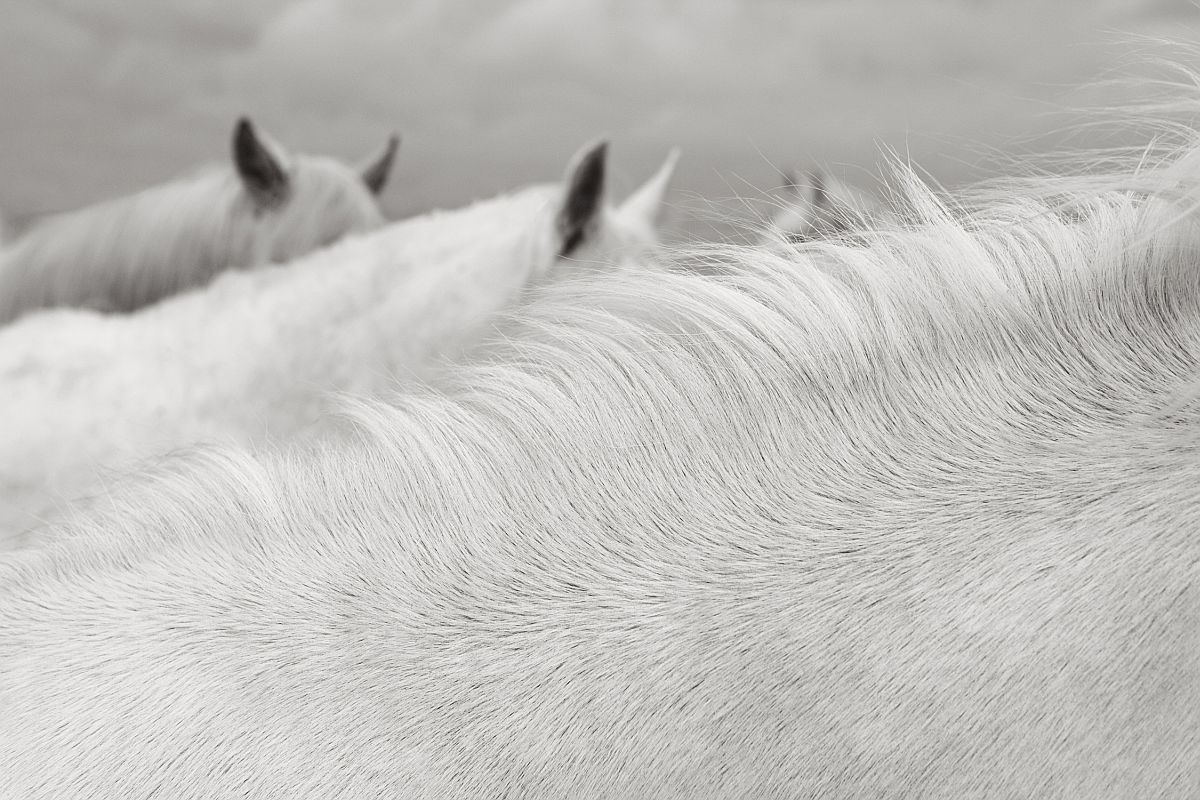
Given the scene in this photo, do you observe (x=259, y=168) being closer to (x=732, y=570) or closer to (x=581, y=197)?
(x=581, y=197)

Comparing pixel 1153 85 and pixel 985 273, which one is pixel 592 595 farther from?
pixel 1153 85

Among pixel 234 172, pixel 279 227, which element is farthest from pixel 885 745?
pixel 234 172

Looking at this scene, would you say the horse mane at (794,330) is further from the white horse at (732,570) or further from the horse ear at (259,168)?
the horse ear at (259,168)

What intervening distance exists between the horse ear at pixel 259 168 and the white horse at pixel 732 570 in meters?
1.05

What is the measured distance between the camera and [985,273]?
1.48 feet

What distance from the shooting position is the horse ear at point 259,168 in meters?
1.43

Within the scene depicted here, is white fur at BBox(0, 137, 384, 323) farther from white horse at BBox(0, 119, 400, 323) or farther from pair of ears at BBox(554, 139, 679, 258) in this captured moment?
pair of ears at BBox(554, 139, 679, 258)

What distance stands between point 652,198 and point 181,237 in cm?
75

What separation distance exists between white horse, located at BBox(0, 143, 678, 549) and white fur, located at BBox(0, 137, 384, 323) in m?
0.04

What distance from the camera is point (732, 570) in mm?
425

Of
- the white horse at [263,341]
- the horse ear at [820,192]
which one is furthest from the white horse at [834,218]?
the white horse at [263,341]

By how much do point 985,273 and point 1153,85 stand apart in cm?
16

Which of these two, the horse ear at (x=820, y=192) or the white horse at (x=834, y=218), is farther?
the horse ear at (x=820, y=192)

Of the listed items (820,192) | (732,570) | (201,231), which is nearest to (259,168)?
(201,231)
